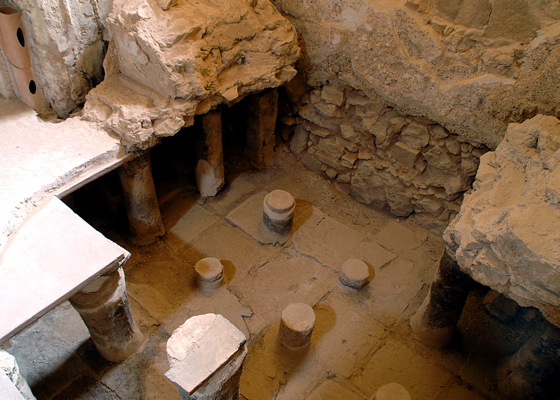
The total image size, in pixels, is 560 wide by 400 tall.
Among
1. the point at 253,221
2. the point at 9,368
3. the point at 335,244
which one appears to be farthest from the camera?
the point at 253,221

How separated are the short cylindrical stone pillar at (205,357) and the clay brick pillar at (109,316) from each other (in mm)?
754

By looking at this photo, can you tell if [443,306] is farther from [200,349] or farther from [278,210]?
[200,349]

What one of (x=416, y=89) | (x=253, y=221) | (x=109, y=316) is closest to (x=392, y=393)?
(x=109, y=316)

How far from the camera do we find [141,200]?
3.99 meters

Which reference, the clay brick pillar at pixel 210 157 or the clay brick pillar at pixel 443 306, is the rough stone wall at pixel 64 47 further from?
the clay brick pillar at pixel 443 306

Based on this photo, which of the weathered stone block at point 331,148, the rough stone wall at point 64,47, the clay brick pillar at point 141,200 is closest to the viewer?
the rough stone wall at point 64,47

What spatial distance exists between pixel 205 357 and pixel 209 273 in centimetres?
→ 164

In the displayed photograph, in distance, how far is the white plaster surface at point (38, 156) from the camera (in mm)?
2906

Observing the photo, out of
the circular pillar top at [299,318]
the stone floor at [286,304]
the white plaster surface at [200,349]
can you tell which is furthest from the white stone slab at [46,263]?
the circular pillar top at [299,318]

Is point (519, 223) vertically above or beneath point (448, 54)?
beneath

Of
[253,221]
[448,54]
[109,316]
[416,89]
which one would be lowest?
[253,221]

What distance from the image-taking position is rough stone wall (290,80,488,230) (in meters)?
4.13

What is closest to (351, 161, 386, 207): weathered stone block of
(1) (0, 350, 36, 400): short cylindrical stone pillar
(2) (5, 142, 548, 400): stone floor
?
(2) (5, 142, 548, 400): stone floor

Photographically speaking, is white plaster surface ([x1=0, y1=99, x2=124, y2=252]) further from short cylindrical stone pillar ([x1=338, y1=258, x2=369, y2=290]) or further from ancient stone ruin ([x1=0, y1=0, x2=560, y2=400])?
short cylindrical stone pillar ([x1=338, y1=258, x2=369, y2=290])
